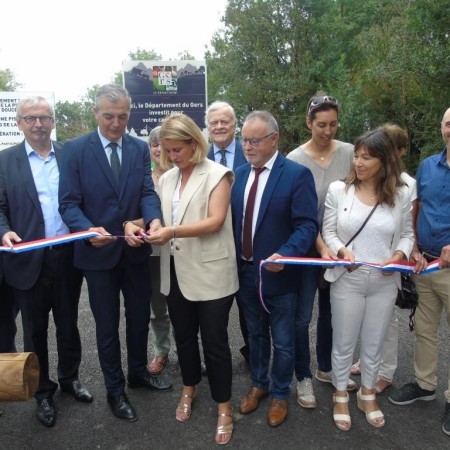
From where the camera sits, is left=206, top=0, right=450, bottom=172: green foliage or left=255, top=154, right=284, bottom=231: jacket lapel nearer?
left=255, top=154, right=284, bottom=231: jacket lapel

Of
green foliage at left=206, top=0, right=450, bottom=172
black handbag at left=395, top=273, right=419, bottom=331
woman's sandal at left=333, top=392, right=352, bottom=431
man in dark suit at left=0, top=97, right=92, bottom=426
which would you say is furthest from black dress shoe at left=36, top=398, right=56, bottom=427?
green foliage at left=206, top=0, right=450, bottom=172

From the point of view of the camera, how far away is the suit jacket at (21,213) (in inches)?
125

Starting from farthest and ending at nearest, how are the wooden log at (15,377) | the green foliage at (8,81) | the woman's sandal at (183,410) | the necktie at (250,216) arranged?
1. the green foliage at (8,81)
2. the woman's sandal at (183,410)
3. the necktie at (250,216)
4. the wooden log at (15,377)

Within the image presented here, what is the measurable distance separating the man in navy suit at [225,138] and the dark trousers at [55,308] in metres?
1.59

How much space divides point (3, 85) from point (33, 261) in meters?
37.3

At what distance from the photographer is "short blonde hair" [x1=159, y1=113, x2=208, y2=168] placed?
2826 mm

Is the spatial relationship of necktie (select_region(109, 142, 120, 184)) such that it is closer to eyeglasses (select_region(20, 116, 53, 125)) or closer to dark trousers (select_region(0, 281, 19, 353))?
eyeglasses (select_region(20, 116, 53, 125))

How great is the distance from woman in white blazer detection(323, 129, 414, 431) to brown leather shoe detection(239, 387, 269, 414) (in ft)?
1.96

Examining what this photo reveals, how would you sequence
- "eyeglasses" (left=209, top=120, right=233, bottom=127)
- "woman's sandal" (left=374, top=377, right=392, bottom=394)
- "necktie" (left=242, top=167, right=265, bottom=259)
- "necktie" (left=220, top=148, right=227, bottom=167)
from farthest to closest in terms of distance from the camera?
1. "necktie" (left=220, top=148, right=227, bottom=167)
2. "eyeglasses" (left=209, top=120, right=233, bottom=127)
3. "woman's sandal" (left=374, top=377, right=392, bottom=394)
4. "necktie" (left=242, top=167, right=265, bottom=259)

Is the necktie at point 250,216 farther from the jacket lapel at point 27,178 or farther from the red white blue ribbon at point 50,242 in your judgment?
the jacket lapel at point 27,178

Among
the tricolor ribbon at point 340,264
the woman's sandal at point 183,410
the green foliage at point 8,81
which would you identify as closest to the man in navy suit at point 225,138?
the woman's sandal at point 183,410

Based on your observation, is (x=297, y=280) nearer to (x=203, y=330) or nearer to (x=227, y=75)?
(x=203, y=330)

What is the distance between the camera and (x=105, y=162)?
124 inches

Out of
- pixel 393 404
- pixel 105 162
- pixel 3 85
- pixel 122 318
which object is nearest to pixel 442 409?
pixel 393 404
